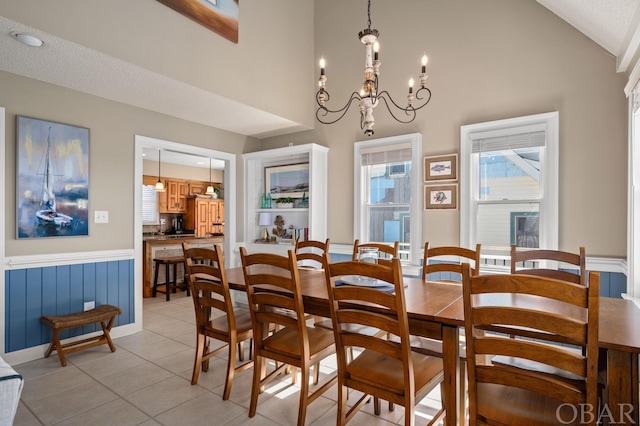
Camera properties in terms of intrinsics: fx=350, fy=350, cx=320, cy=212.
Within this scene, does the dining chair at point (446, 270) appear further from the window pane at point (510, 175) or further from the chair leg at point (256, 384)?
the chair leg at point (256, 384)

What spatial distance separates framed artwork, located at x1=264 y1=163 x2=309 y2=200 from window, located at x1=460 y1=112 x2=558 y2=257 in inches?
82.3

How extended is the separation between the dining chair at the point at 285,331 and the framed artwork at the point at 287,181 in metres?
2.59

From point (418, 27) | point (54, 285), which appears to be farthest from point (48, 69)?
point (418, 27)

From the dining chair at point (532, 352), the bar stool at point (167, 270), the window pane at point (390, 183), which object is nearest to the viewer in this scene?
the dining chair at point (532, 352)

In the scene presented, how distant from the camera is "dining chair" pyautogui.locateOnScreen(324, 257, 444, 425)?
1.64 m

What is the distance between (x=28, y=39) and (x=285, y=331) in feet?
9.02

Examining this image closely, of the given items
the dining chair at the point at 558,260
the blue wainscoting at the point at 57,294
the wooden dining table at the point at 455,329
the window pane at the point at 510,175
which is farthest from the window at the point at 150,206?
the dining chair at the point at 558,260

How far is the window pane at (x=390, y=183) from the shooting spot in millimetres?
4047

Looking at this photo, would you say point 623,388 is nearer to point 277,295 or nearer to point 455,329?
point 455,329

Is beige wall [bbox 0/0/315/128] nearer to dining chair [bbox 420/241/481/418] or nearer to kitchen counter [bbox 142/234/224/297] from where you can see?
dining chair [bbox 420/241/481/418]

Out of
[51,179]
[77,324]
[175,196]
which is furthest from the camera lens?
[175,196]

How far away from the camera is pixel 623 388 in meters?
1.33

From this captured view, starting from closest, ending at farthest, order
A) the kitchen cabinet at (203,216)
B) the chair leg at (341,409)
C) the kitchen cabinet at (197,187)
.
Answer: the chair leg at (341,409) < the kitchen cabinet at (203,216) < the kitchen cabinet at (197,187)

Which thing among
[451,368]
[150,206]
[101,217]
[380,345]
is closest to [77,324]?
[101,217]
